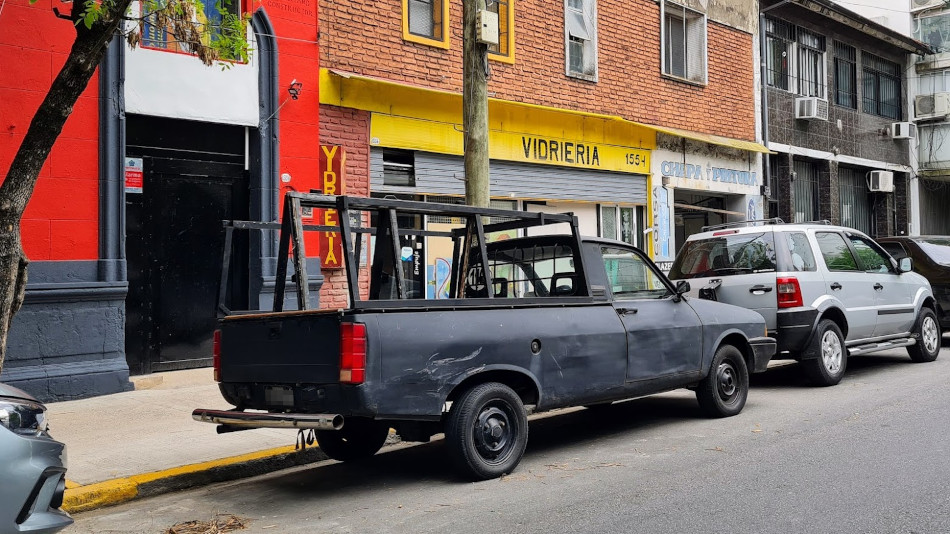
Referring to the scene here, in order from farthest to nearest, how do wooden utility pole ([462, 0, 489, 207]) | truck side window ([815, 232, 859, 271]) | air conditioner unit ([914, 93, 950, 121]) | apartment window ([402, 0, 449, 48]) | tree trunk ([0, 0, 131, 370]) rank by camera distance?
air conditioner unit ([914, 93, 950, 121])
apartment window ([402, 0, 449, 48])
truck side window ([815, 232, 859, 271])
wooden utility pole ([462, 0, 489, 207])
tree trunk ([0, 0, 131, 370])

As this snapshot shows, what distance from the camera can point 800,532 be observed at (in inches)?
175

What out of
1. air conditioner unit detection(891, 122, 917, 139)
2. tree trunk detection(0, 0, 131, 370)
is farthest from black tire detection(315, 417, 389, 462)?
air conditioner unit detection(891, 122, 917, 139)

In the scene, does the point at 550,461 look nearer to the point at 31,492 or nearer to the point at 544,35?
the point at 31,492

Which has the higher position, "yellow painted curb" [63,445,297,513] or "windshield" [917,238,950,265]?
"windshield" [917,238,950,265]

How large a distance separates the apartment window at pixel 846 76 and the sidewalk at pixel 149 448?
19.7m

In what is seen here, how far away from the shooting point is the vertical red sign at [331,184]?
1140 centimetres

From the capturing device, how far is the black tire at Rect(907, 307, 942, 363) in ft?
36.9

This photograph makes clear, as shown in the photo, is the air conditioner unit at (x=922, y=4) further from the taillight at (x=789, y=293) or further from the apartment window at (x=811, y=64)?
the taillight at (x=789, y=293)

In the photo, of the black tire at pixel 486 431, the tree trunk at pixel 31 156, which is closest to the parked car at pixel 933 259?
the black tire at pixel 486 431

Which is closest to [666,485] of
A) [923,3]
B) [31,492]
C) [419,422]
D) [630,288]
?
[419,422]

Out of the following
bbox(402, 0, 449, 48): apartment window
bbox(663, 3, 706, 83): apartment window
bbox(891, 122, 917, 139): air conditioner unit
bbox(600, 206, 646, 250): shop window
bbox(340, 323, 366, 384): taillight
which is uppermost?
bbox(663, 3, 706, 83): apartment window

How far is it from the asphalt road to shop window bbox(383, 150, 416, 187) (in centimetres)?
538

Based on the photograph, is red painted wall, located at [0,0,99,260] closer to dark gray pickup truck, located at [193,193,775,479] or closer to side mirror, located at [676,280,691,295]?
dark gray pickup truck, located at [193,193,775,479]

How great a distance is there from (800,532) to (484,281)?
9.42 feet
